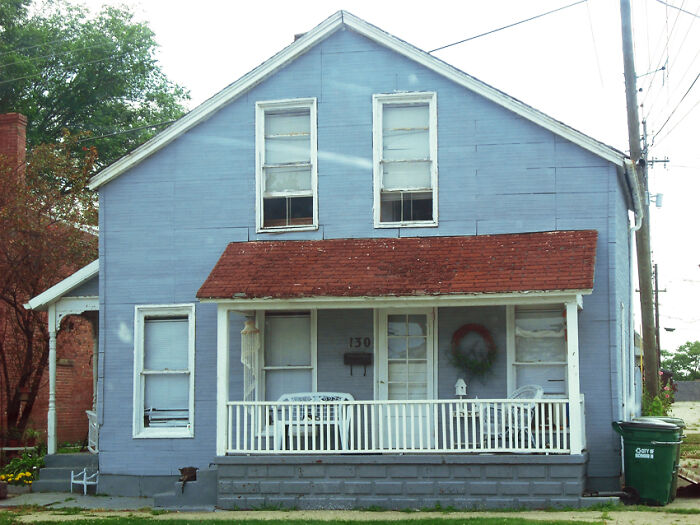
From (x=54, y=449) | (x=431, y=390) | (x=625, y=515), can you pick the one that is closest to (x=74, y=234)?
(x=54, y=449)

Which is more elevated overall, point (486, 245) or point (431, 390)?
point (486, 245)

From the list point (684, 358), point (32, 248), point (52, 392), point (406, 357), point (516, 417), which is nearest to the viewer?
point (516, 417)

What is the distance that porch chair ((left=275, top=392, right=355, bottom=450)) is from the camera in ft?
46.0

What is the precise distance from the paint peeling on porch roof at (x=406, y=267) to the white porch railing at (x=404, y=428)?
5.08ft

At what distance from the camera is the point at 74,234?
2064 cm

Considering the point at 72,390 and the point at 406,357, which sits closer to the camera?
the point at 406,357

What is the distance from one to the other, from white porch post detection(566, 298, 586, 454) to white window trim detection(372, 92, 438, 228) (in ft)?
9.28

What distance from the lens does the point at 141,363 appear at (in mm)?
16016

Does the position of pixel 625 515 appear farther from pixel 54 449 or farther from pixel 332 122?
pixel 54 449

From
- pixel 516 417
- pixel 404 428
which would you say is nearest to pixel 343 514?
pixel 404 428

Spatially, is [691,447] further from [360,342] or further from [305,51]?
[305,51]

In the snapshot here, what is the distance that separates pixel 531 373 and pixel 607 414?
1240 mm

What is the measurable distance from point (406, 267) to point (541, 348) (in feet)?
7.93

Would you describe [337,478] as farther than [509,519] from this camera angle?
Yes
